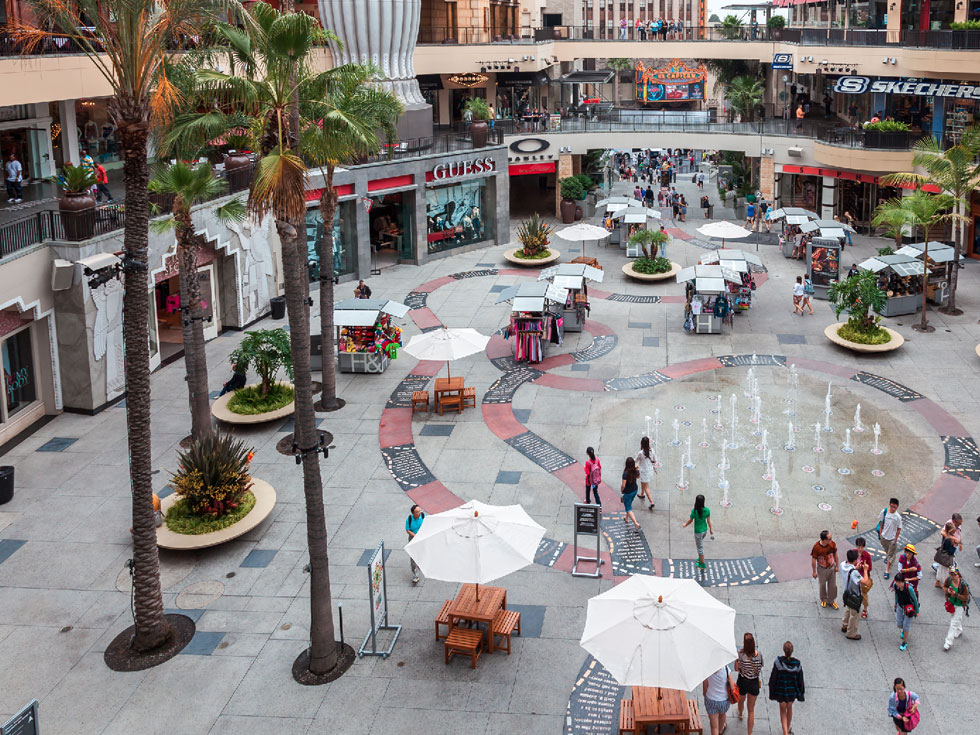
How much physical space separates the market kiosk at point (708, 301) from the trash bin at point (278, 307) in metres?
13.6

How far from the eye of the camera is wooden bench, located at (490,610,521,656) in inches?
616

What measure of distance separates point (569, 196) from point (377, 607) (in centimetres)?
3793

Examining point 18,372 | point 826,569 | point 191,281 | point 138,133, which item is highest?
point 138,133

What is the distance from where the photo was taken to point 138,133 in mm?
14898

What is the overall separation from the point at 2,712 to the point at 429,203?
3125cm

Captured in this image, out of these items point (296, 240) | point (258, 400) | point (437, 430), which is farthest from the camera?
point (258, 400)

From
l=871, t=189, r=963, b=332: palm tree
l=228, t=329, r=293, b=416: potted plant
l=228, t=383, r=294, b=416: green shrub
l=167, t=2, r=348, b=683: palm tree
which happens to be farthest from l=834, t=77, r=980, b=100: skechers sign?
l=167, t=2, r=348, b=683: palm tree

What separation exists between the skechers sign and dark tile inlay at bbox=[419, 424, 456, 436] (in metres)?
29.8

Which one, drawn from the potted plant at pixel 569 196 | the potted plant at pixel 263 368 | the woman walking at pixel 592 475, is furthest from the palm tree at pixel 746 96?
the woman walking at pixel 592 475

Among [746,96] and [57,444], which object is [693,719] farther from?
[746,96]

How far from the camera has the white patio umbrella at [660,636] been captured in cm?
1261

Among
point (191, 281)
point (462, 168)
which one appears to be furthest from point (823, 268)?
point (191, 281)

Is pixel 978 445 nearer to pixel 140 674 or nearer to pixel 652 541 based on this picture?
pixel 652 541

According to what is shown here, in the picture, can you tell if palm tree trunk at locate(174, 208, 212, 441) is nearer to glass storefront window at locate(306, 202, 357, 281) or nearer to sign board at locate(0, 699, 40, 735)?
sign board at locate(0, 699, 40, 735)
